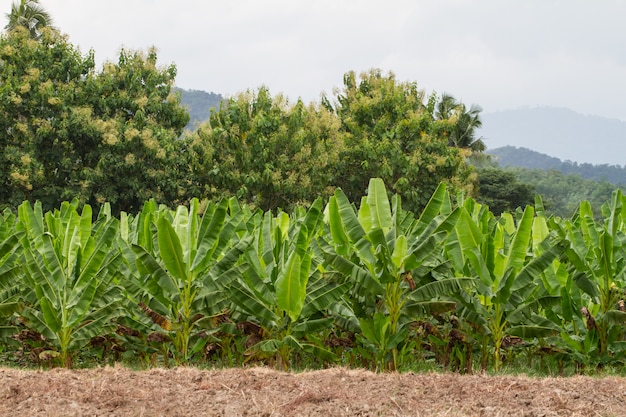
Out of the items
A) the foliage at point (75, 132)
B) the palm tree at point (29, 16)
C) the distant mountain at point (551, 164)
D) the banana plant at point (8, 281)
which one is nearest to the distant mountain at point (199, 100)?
the distant mountain at point (551, 164)

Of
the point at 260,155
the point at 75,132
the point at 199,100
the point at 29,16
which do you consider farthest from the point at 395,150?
the point at 199,100

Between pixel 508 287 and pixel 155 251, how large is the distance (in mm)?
3989

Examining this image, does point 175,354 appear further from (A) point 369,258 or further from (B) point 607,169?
(B) point 607,169

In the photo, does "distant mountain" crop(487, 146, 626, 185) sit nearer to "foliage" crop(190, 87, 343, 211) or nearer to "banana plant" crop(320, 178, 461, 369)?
"foliage" crop(190, 87, 343, 211)

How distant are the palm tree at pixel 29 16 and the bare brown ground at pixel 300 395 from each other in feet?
123

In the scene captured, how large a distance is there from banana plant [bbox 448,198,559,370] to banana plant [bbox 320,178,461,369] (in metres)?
0.28

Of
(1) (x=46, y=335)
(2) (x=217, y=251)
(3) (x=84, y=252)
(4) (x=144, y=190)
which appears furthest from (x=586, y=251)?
(4) (x=144, y=190)

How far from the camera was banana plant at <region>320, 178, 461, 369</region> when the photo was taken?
6.85 m

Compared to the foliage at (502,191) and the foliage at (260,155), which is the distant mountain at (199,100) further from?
the foliage at (260,155)

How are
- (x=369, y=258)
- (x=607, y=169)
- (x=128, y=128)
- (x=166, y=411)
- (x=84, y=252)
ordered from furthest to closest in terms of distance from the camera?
1. (x=607, y=169)
2. (x=128, y=128)
3. (x=84, y=252)
4. (x=369, y=258)
5. (x=166, y=411)

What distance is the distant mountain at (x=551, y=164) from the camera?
15550 centimetres

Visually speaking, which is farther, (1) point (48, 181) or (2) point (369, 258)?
(1) point (48, 181)

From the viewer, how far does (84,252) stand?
740cm

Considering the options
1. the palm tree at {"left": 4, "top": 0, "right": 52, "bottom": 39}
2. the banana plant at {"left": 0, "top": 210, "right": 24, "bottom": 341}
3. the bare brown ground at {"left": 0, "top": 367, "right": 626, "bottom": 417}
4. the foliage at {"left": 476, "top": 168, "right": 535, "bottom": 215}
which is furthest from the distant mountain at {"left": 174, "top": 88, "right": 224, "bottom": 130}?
the bare brown ground at {"left": 0, "top": 367, "right": 626, "bottom": 417}
